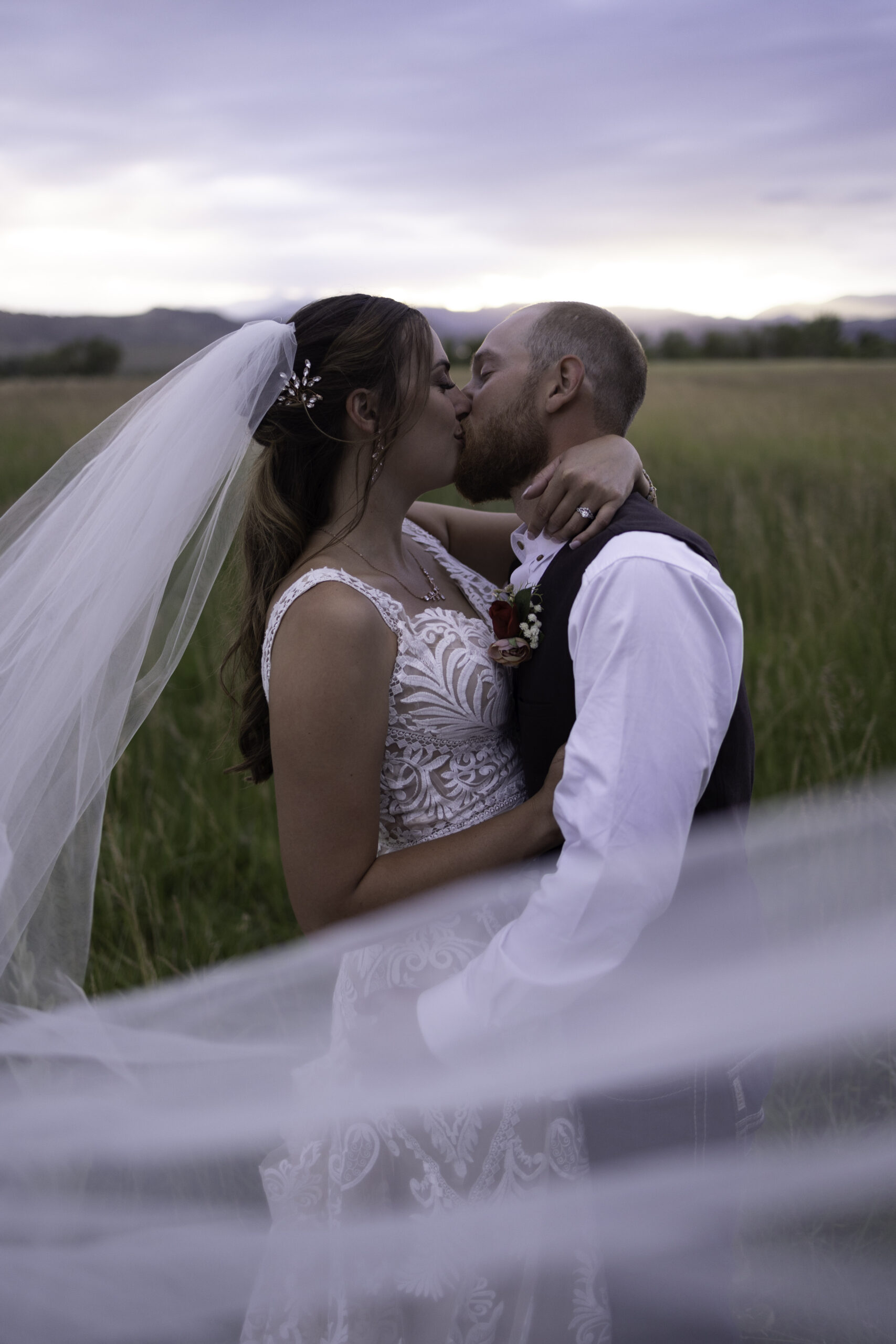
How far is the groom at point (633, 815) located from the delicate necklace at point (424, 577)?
457 millimetres

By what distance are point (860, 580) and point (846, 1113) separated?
4293 millimetres

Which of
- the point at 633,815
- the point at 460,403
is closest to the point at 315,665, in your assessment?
the point at 633,815

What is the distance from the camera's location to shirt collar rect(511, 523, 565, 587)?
7.29 feet

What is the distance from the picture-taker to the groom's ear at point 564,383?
7.50 feet

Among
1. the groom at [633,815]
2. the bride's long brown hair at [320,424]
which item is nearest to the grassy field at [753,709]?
the bride's long brown hair at [320,424]

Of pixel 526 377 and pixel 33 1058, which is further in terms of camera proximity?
pixel 526 377

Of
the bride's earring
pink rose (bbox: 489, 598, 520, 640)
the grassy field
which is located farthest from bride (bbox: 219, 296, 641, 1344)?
the grassy field

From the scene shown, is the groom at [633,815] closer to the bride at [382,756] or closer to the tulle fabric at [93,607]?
the bride at [382,756]

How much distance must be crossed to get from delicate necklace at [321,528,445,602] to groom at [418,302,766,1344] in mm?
457

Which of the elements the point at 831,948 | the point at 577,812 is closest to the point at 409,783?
the point at 577,812

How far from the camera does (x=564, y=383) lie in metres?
2.30

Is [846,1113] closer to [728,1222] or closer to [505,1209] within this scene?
[728,1222]

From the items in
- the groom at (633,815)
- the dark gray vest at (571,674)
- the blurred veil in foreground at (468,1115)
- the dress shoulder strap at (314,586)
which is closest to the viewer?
the blurred veil in foreground at (468,1115)

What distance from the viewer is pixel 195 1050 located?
84.4 inches
